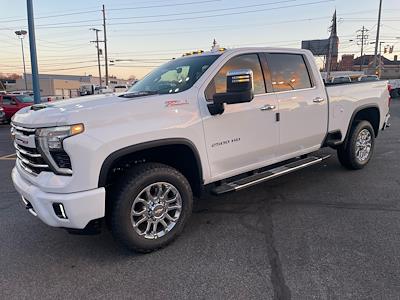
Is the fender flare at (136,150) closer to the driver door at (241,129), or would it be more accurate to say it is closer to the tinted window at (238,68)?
the driver door at (241,129)

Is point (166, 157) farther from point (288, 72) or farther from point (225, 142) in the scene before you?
point (288, 72)

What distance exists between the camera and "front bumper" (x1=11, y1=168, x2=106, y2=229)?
118 inches

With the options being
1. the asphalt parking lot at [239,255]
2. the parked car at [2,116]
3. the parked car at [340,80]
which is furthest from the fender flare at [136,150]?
the parked car at [2,116]

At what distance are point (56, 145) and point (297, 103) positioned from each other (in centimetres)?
307

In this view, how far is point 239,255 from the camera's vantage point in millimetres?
3426

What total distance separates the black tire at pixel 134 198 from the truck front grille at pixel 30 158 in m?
0.68

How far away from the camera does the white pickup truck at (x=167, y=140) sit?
9.94 ft

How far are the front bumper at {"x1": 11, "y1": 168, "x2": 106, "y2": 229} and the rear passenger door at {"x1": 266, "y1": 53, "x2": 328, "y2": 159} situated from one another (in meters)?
2.48

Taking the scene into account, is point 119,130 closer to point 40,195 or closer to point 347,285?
point 40,195

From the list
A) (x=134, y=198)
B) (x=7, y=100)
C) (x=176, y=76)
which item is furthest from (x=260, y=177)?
(x=7, y=100)

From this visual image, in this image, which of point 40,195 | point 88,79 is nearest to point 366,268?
point 40,195

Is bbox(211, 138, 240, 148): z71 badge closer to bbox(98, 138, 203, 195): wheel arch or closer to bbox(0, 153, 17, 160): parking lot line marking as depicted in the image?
bbox(98, 138, 203, 195): wheel arch

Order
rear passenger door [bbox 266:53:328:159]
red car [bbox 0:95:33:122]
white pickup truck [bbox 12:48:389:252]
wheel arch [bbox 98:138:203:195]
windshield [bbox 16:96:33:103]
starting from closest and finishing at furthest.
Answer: white pickup truck [bbox 12:48:389:252] → wheel arch [bbox 98:138:203:195] → rear passenger door [bbox 266:53:328:159] → red car [bbox 0:95:33:122] → windshield [bbox 16:96:33:103]

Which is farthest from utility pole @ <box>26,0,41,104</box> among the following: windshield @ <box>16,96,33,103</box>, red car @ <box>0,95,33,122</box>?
windshield @ <box>16,96,33,103</box>
